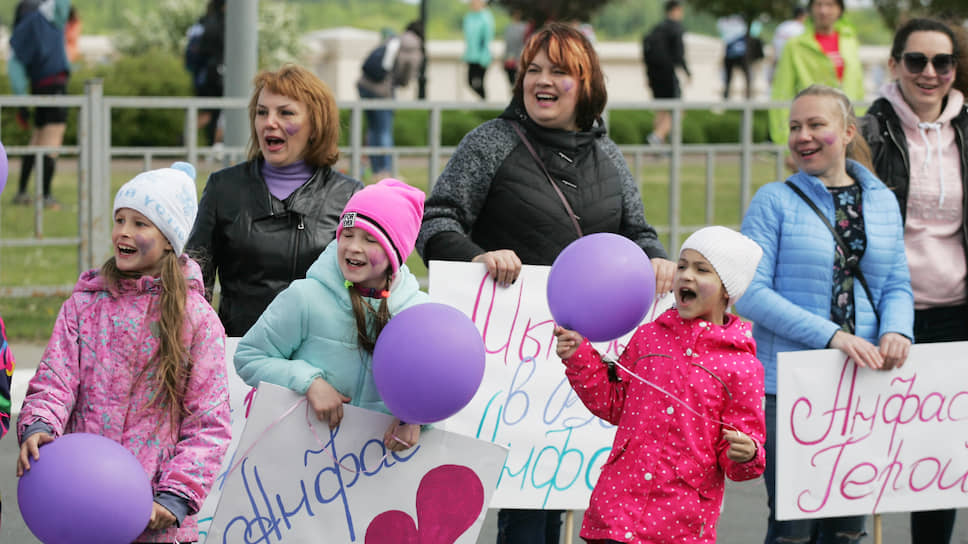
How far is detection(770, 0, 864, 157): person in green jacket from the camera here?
10891mm

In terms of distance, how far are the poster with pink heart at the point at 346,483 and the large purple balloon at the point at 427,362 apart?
30 centimetres

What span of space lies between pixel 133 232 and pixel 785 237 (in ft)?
6.91

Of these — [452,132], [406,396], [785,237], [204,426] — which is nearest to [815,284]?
[785,237]

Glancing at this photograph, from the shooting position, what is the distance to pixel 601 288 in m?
4.06

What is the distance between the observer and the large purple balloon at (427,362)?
383 centimetres

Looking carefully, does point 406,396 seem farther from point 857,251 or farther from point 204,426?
point 857,251

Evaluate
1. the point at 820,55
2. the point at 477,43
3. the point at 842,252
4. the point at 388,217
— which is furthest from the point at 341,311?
the point at 477,43

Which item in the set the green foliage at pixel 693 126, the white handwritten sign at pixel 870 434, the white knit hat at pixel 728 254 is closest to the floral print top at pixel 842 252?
the white handwritten sign at pixel 870 434

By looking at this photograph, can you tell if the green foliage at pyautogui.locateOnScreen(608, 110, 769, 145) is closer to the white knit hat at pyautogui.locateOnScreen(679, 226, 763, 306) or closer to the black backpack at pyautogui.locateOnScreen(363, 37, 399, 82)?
the black backpack at pyautogui.locateOnScreen(363, 37, 399, 82)

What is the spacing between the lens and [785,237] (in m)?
4.89

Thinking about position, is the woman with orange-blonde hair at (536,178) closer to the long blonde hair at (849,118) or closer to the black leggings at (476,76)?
the long blonde hair at (849,118)

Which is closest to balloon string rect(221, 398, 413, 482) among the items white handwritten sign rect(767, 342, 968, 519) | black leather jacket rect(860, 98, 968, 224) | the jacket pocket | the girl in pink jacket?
the girl in pink jacket

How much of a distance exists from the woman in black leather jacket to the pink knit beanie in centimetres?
65

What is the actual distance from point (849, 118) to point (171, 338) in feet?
7.81
